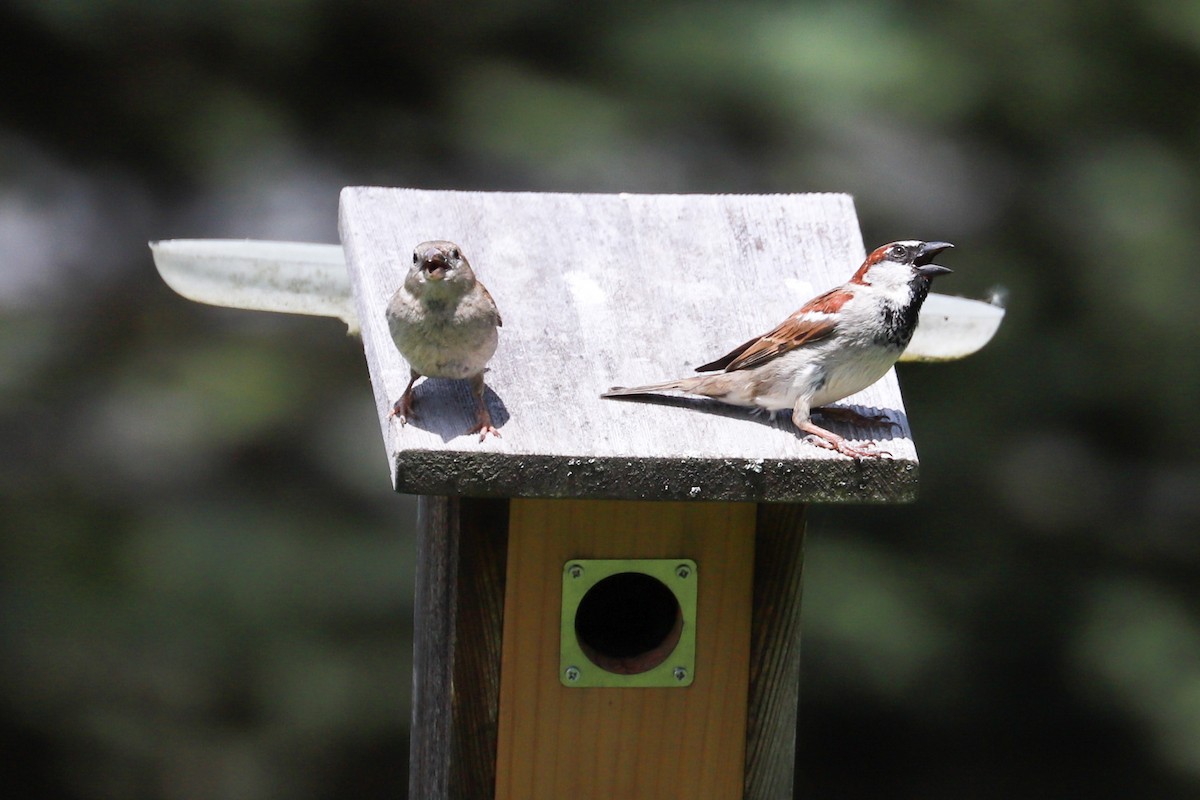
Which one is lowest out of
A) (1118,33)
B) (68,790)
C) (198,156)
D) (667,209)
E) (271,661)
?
(68,790)

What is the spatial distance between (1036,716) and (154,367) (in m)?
3.25

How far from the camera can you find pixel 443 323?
2.35 meters

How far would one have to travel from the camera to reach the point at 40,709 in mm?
5184

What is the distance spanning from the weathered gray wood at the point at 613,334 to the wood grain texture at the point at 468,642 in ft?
0.77

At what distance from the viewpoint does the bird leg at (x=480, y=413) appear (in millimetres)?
2332

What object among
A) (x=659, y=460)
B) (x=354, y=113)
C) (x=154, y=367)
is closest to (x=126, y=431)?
(x=154, y=367)

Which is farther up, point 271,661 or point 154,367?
point 154,367

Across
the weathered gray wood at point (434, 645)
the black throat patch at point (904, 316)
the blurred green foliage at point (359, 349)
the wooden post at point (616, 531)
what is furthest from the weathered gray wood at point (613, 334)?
the blurred green foliage at point (359, 349)

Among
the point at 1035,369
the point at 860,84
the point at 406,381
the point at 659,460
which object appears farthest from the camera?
the point at 1035,369

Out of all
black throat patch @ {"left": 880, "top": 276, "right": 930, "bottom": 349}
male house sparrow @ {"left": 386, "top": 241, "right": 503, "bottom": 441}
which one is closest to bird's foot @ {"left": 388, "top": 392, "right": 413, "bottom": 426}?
male house sparrow @ {"left": 386, "top": 241, "right": 503, "bottom": 441}

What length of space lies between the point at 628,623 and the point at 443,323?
80cm

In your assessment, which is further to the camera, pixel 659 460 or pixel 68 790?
pixel 68 790

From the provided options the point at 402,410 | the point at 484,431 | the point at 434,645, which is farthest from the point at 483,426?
the point at 434,645

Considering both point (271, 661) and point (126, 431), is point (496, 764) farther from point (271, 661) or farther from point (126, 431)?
point (126, 431)
